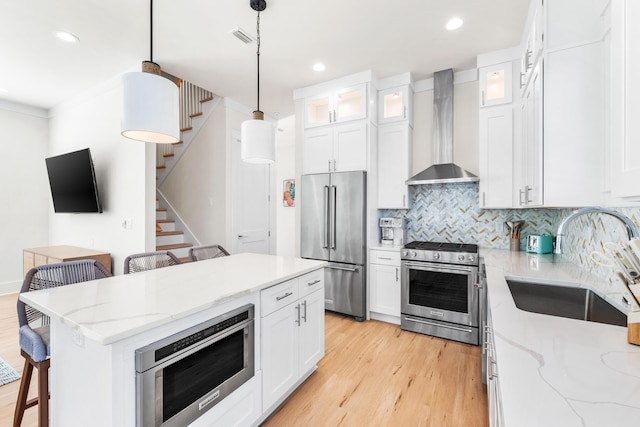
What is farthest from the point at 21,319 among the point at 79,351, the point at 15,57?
the point at 15,57

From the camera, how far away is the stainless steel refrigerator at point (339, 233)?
11.6 feet

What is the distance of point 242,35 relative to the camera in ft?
9.13

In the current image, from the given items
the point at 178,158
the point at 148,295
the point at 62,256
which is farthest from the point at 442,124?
the point at 62,256

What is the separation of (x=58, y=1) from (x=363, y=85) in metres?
2.91

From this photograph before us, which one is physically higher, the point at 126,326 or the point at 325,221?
the point at 325,221

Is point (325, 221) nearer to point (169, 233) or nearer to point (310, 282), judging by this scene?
point (310, 282)

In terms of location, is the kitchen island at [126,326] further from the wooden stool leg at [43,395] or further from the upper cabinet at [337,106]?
the upper cabinet at [337,106]

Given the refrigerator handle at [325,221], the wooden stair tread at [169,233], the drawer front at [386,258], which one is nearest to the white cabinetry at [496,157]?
the drawer front at [386,258]

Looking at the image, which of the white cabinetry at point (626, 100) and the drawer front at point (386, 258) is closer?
the white cabinetry at point (626, 100)

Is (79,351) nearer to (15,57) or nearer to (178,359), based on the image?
(178,359)

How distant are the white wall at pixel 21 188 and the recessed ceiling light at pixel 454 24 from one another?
246 inches

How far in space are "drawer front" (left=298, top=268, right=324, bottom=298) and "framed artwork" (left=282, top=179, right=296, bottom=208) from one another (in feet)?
14.3

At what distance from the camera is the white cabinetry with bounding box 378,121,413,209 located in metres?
3.63

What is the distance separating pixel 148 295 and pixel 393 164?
119 inches
